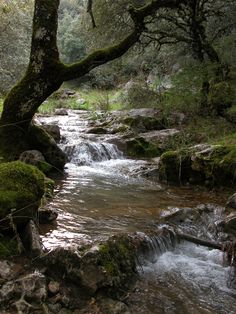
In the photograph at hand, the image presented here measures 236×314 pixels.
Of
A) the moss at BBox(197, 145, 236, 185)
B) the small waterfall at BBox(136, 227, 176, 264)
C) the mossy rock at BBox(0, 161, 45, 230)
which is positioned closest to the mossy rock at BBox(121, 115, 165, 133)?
the moss at BBox(197, 145, 236, 185)

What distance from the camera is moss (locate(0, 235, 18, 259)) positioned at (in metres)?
4.30

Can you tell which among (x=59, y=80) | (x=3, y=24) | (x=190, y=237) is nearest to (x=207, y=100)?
(x=59, y=80)

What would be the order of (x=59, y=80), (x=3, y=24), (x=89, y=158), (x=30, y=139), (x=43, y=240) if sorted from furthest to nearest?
(x=3, y=24)
(x=89, y=158)
(x=30, y=139)
(x=59, y=80)
(x=43, y=240)

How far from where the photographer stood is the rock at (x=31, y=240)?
4.38 metres

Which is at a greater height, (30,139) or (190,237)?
(30,139)

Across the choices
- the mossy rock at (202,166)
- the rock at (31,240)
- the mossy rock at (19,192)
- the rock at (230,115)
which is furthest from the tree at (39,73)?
the rock at (230,115)

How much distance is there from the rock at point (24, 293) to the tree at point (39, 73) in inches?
148

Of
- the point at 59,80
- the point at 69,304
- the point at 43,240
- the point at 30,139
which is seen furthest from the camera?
the point at 30,139

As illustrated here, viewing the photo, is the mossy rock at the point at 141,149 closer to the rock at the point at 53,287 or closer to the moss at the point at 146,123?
the moss at the point at 146,123

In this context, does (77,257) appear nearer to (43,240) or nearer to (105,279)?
(105,279)

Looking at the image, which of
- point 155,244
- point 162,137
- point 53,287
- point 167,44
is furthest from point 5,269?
point 167,44

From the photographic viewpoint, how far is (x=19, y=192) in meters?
4.72

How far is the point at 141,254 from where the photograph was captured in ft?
16.7

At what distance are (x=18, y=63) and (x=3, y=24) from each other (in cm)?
154
